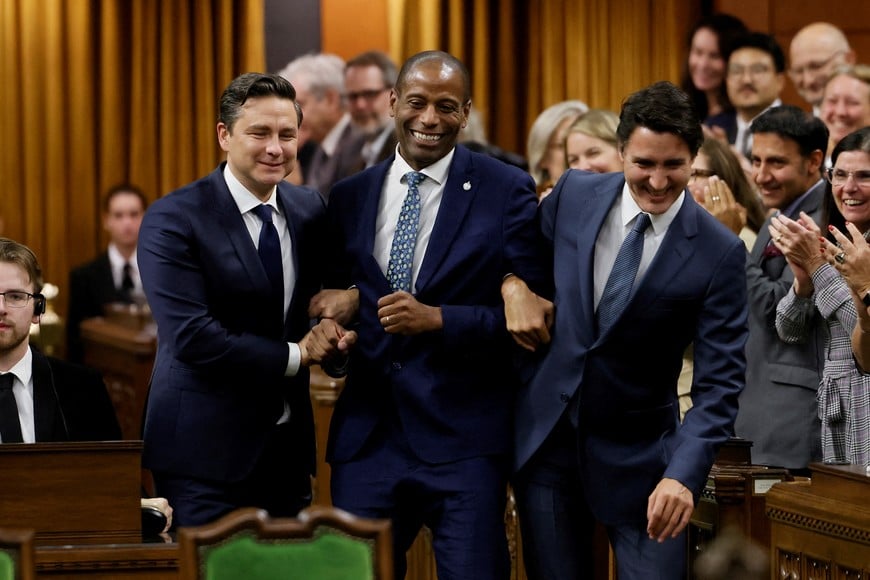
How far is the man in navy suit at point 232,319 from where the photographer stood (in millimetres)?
3484

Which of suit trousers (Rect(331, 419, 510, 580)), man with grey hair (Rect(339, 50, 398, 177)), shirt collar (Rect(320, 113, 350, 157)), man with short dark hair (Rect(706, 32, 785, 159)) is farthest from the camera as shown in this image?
shirt collar (Rect(320, 113, 350, 157))

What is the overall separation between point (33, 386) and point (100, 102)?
4.77 metres

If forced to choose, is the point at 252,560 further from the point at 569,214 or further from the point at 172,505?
the point at 569,214

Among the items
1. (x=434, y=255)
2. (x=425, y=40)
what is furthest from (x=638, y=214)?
(x=425, y=40)

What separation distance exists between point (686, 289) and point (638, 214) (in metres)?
0.20

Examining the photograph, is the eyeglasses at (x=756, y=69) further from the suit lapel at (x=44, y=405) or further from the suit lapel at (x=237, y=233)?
the suit lapel at (x=44, y=405)

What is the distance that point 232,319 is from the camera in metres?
3.57

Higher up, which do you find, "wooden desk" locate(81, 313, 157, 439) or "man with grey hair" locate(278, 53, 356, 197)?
"man with grey hair" locate(278, 53, 356, 197)

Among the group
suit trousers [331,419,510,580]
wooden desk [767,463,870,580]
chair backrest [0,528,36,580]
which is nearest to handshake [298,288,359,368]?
suit trousers [331,419,510,580]

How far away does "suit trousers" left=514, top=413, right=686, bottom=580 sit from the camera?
11.1 feet

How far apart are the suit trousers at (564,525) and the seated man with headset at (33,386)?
1.02 metres

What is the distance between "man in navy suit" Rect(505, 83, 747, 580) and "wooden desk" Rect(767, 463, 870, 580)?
32 cm

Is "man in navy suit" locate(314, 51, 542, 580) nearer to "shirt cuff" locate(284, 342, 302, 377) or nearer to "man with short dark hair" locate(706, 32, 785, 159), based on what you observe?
"shirt cuff" locate(284, 342, 302, 377)

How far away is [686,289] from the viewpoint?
3334mm
